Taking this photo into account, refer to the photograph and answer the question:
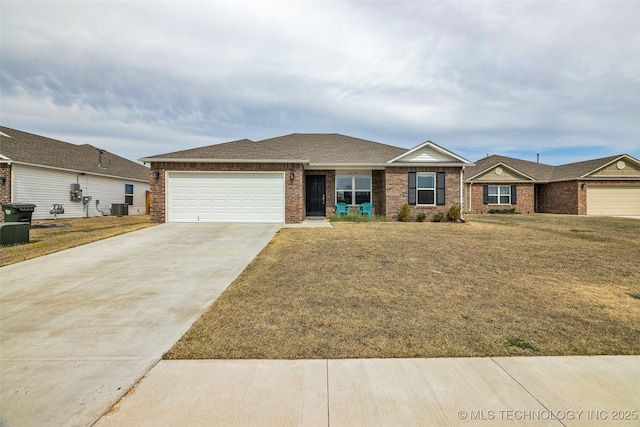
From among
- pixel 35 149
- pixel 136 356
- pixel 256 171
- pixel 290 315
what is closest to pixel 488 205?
pixel 256 171

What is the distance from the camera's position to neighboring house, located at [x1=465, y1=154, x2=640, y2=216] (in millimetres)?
23453

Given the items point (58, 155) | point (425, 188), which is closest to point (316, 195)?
point (425, 188)

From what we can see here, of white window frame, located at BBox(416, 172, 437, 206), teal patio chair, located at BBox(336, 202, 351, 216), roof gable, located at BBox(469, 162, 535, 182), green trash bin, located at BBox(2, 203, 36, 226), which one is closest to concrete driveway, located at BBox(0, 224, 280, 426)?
green trash bin, located at BBox(2, 203, 36, 226)

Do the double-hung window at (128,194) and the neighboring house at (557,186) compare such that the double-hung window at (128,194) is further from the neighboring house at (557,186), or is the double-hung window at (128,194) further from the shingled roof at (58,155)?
the neighboring house at (557,186)

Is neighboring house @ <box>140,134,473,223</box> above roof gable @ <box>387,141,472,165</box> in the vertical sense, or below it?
below

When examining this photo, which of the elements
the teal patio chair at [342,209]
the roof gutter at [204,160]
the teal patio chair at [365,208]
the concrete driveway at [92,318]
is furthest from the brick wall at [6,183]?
the teal patio chair at [365,208]

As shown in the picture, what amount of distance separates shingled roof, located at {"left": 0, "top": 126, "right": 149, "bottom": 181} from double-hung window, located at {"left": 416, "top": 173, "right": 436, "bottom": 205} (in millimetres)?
20148

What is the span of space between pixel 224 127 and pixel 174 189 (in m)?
12.4

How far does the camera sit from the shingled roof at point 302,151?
563 inches

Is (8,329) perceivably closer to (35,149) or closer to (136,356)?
(136,356)

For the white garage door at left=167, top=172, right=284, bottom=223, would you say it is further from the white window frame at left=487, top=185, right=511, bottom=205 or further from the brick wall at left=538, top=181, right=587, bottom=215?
the brick wall at left=538, top=181, right=587, bottom=215

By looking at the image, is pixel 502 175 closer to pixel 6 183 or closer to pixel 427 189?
pixel 427 189

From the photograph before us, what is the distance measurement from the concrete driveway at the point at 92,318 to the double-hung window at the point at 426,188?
10.6 m

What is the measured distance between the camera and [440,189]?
16.4m
